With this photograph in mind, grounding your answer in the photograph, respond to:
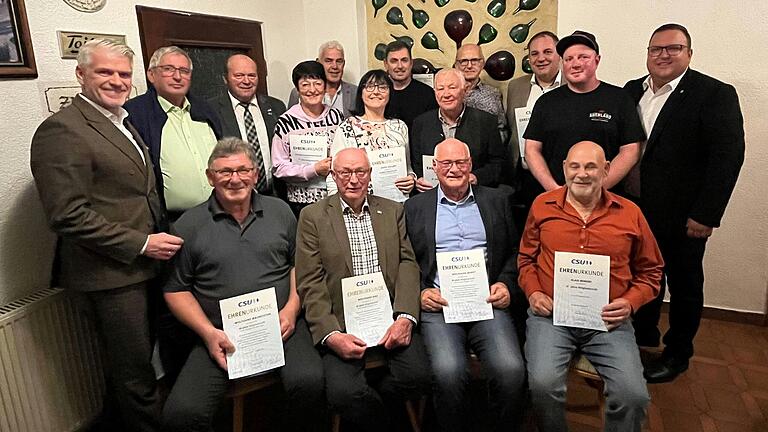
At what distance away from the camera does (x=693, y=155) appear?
2314 mm

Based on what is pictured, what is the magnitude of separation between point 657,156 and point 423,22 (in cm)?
216

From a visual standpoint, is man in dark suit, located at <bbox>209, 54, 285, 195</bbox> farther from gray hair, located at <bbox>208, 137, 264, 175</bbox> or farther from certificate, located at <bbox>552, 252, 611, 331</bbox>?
certificate, located at <bbox>552, 252, 611, 331</bbox>

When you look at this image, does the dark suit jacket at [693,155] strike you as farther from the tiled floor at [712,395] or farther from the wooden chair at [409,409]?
the wooden chair at [409,409]

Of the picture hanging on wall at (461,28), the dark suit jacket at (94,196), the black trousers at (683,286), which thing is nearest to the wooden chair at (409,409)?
the dark suit jacket at (94,196)

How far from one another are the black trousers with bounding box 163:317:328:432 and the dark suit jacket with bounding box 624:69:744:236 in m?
1.70

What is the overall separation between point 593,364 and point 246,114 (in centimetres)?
200

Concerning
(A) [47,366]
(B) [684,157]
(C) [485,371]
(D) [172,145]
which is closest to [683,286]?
(B) [684,157]

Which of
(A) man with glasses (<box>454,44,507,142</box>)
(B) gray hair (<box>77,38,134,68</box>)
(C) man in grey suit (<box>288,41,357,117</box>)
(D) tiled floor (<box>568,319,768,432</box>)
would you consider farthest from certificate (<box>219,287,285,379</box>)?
(A) man with glasses (<box>454,44,507,142</box>)

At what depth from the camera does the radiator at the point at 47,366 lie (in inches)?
73.2

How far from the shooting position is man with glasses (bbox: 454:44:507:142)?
2842 mm

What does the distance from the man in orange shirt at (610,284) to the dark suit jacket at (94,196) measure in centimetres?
151

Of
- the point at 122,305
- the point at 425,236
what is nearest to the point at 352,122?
the point at 425,236

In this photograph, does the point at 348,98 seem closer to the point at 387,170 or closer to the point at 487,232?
the point at 387,170

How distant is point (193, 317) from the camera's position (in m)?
1.92
